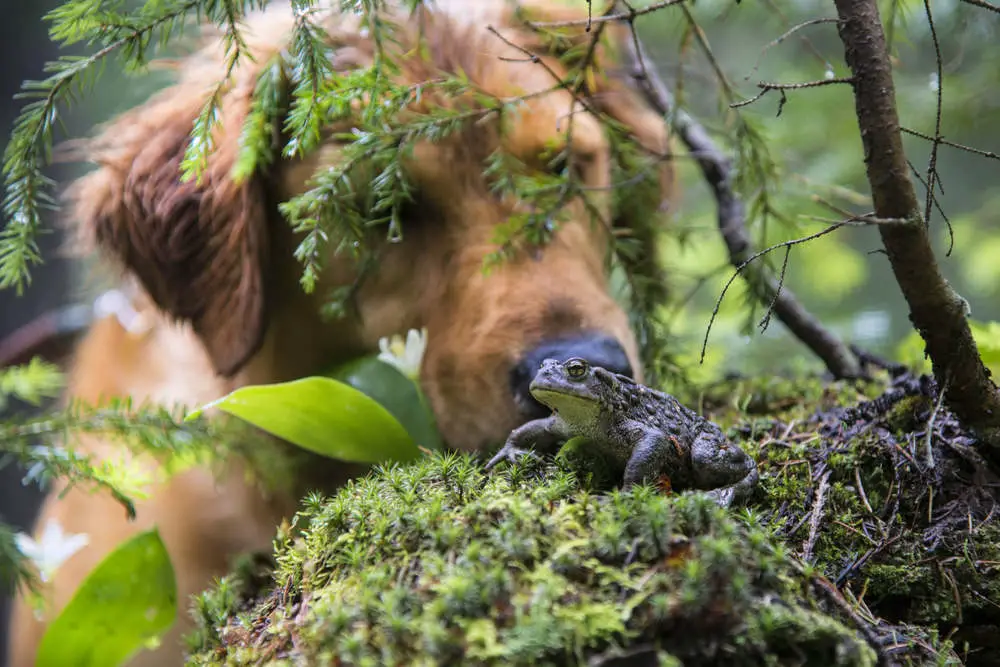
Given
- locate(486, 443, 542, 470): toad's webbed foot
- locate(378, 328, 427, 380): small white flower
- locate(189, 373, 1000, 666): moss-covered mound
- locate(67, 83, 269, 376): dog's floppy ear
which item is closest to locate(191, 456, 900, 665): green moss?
locate(189, 373, 1000, 666): moss-covered mound

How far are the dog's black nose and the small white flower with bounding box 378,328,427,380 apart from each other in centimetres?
33

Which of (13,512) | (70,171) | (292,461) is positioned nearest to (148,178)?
(292,461)

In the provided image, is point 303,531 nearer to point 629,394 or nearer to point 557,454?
point 557,454

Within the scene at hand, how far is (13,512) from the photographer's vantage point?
478 cm

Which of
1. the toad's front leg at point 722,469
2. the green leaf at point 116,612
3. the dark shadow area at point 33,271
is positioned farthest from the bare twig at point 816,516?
the dark shadow area at point 33,271

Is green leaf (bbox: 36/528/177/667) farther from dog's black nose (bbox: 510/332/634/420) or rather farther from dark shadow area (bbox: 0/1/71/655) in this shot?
dark shadow area (bbox: 0/1/71/655)

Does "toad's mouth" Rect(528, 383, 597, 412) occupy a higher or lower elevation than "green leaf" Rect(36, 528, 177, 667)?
higher

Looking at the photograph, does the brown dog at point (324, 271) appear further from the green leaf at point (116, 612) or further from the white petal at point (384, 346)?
the green leaf at point (116, 612)

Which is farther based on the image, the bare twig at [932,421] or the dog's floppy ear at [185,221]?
the dog's floppy ear at [185,221]

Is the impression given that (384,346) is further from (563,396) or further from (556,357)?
Result: (563,396)

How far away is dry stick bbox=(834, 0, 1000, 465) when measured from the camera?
168 centimetres

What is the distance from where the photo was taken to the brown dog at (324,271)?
251cm

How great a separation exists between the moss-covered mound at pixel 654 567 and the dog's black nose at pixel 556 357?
41 centimetres

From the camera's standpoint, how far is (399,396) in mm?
2463
